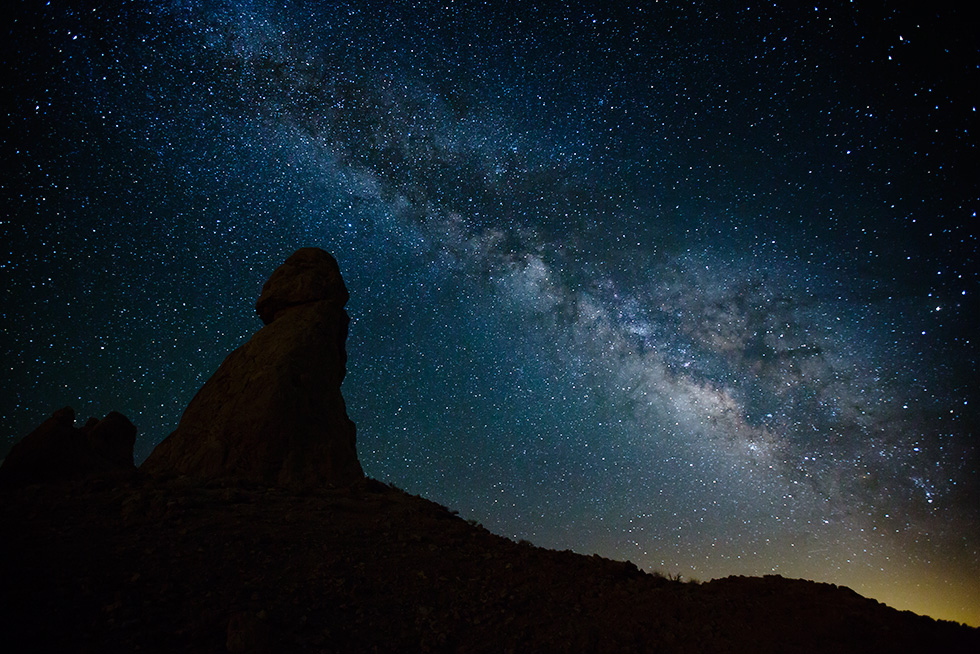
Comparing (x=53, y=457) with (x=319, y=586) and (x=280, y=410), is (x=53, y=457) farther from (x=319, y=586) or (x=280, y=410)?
(x=319, y=586)

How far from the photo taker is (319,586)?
6.53 m

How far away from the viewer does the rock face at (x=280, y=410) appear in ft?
39.4

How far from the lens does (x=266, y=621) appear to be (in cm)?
543

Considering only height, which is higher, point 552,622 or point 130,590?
point 552,622

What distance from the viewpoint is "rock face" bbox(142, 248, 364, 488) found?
12023mm

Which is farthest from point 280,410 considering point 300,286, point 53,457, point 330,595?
point 330,595

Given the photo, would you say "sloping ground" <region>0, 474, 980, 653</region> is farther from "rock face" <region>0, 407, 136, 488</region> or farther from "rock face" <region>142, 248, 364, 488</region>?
"rock face" <region>142, 248, 364, 488</region>

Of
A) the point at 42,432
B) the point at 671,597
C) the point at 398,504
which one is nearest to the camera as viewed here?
the point at 671,597

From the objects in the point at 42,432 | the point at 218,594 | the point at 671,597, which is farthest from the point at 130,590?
the point at 671,597

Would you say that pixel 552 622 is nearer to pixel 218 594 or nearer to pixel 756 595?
pixel 756 595

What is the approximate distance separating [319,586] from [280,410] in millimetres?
7343

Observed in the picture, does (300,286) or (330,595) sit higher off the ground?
(300,286)

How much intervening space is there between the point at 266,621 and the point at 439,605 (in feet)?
8.09

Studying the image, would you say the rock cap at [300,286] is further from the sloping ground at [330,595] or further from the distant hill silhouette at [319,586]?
the sloping ground at [330,595]
